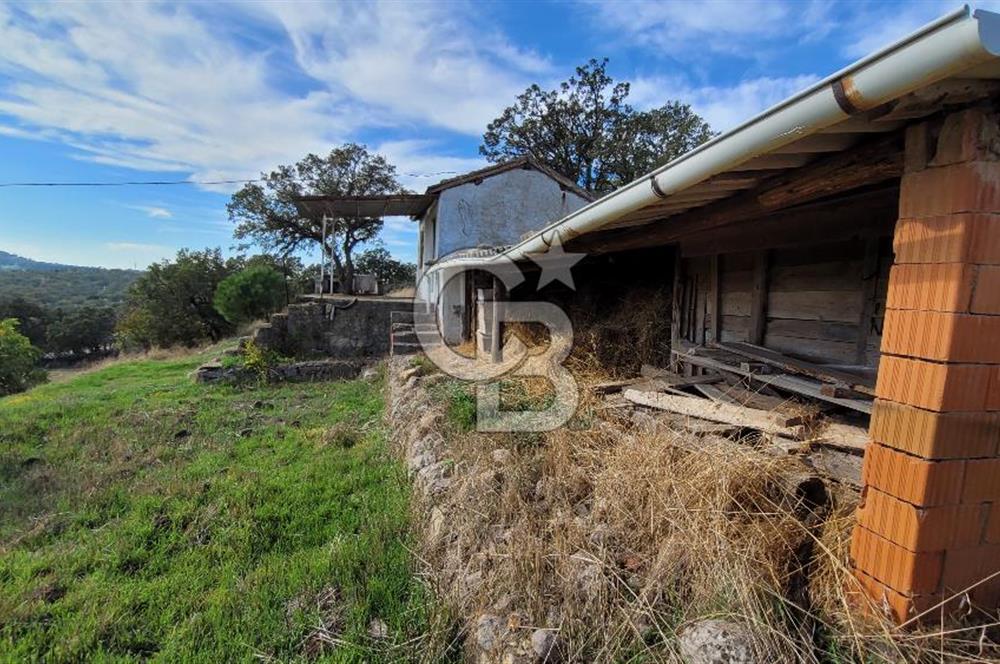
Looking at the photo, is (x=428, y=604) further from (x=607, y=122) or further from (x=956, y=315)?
(x=607, y=122)

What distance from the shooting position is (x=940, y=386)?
169 centimetres

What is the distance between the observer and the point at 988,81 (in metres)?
1.51

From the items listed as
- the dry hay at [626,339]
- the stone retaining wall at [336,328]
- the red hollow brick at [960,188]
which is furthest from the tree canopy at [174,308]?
the red hollow brick at [960,188]

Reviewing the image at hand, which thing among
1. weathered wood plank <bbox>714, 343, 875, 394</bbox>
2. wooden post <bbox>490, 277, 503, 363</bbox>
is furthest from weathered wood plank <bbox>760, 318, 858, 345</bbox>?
wooden post <bbox>490, 277, 503, 363</bbox>

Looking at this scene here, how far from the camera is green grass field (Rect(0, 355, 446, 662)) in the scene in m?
2.67

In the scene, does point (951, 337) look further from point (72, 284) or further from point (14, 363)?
point (72, 284)

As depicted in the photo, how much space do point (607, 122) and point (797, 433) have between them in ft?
75.3

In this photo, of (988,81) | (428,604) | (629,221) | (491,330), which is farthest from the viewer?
(491,330)

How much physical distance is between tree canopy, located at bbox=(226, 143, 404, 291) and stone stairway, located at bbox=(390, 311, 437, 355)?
31.0ft

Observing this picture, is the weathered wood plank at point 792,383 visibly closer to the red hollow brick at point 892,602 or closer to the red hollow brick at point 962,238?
the red hollow brick at point 892,602

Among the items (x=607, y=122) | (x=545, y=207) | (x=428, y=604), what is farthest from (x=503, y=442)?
(x=607, y=122)

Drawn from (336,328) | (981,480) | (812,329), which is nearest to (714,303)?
(812,329)

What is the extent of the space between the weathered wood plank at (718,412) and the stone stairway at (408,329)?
7.21 m

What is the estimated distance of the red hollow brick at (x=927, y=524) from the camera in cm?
175
